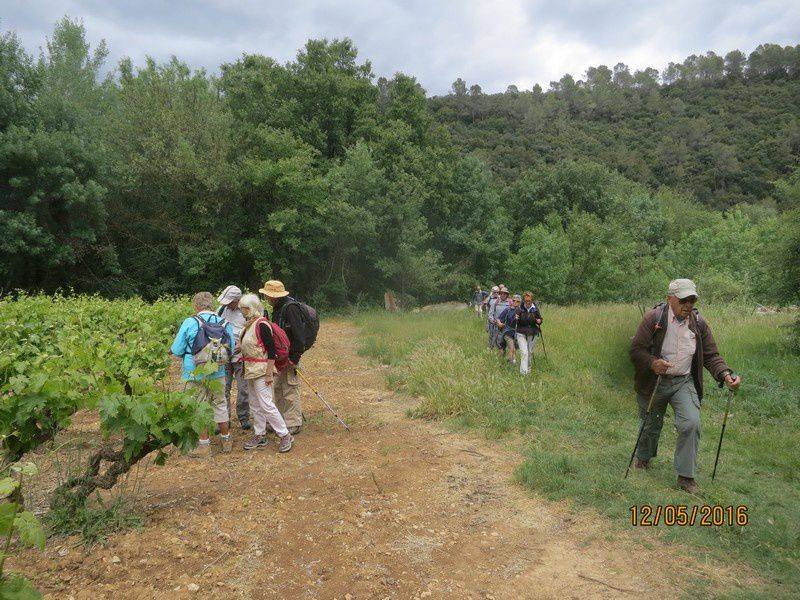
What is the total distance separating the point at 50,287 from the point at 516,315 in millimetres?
20293

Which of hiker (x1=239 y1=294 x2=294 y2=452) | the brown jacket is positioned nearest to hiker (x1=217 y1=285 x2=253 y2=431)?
hiker (x1=239 y1=294 x2=294 y2=452)

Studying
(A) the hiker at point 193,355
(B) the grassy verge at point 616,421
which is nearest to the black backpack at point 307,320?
(A) the hiker at point 193,355

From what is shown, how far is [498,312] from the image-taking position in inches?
431

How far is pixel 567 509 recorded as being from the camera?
4.42m

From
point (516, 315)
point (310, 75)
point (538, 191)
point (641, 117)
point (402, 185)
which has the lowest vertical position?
point (516, 315)

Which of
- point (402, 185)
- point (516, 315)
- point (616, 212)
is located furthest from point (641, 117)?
point (516, 315)

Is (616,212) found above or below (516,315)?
above

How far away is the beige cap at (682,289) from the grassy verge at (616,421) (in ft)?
5.34

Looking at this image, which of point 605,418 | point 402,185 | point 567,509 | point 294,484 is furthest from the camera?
point 402,185

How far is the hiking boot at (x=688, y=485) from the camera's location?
4555mm

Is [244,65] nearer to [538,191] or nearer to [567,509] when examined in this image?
[538,191]

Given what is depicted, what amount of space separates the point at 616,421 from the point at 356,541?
444 cm
